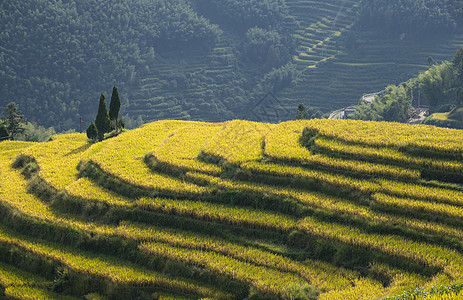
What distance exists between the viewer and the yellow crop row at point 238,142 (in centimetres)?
3236

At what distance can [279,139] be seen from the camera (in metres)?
35.4

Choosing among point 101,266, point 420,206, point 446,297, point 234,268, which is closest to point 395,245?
point 420,206

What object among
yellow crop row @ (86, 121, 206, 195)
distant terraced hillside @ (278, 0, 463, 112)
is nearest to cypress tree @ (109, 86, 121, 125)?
yellow crop row @ (86, 121, 206, 195)

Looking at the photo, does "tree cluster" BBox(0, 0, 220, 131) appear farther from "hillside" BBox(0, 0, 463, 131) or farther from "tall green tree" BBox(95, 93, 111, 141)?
"tall green tree" BBox(95, 93, 111, 141)

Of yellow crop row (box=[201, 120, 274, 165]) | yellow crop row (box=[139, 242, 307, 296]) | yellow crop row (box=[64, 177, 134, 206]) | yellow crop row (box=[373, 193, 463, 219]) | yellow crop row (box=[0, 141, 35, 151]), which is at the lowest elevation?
yellow crop row (box=[0, 141, 35, 151])

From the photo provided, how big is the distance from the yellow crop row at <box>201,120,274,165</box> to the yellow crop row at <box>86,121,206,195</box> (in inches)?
153

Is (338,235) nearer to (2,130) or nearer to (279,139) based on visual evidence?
(279,139)

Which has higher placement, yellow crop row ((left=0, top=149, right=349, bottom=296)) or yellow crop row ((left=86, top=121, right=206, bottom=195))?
yellow crop row ((left=86, top=121, right=206, bottom=195))

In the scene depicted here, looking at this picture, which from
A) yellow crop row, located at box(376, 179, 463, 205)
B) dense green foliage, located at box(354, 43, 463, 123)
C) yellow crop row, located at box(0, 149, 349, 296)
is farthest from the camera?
dense green foliage, located at box(354, 43, 463, 123)

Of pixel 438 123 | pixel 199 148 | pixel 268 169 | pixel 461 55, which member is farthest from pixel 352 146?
pixel 461 55

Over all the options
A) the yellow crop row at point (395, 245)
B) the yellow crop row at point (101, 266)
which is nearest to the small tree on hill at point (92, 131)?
the yellow crop row at point (101, 266)

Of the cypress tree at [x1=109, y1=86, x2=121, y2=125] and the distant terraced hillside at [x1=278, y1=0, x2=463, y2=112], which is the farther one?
the distant terraced hillside at [x1=278, y1=0, x2=463, y2=112]

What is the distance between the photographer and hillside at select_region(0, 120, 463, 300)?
22.3 meters

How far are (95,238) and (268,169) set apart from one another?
36.0 feet
